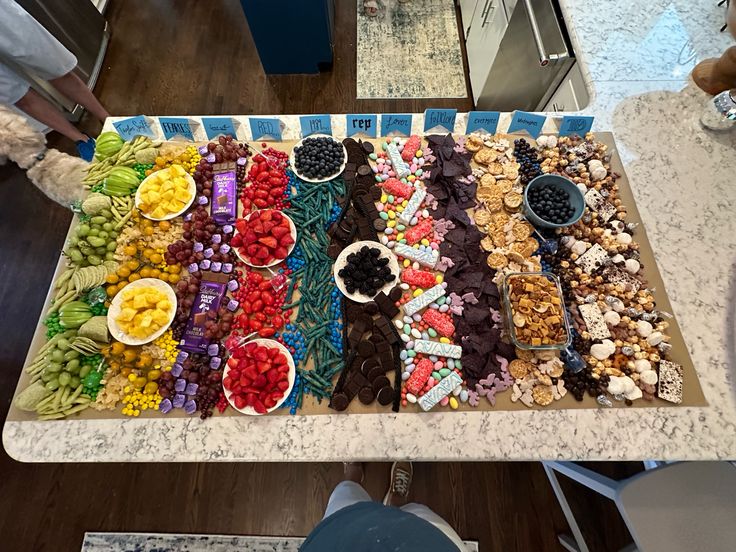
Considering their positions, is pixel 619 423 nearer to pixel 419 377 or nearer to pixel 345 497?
pixel 419 377

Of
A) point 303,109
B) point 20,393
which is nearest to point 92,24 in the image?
point 303,109

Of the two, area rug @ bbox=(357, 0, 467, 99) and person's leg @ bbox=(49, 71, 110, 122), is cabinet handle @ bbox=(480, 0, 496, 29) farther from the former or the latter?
person's leg @ bbox=(49, 71, 110, 122)

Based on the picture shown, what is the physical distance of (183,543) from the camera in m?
1.89

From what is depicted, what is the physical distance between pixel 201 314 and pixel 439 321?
862 millimetres

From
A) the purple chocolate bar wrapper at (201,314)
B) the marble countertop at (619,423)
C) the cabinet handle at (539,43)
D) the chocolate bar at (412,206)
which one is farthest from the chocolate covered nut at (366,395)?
the cabinet handle at (539,43)

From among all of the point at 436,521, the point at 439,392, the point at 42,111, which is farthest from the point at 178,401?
the point at 42,111

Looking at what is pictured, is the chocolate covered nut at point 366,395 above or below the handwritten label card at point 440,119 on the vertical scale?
below

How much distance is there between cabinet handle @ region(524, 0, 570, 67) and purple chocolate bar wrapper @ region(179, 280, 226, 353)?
1.87 m

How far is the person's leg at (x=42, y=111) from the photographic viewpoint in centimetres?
219

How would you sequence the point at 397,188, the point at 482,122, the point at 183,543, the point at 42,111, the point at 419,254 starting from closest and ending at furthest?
the point at 419,254 → the point at 397,188 → the point at 482,122 → the point at 183,543 → the point at 42,111

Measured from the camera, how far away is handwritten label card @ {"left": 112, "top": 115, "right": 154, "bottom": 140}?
169cm

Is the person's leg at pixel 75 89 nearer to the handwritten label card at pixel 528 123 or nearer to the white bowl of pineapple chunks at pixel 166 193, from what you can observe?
the white bowl of pineapple chunks at pixel 166 193

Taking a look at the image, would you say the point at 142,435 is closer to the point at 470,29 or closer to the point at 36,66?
the point at 36,66

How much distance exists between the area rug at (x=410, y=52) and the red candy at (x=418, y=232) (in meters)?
1.88
